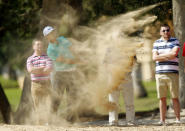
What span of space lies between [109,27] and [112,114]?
1.80 m

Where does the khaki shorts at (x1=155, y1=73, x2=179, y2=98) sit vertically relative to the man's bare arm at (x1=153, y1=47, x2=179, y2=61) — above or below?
below

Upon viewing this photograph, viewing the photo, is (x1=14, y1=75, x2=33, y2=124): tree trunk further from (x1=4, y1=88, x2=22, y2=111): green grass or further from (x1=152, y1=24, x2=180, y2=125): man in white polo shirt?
(x1=4, y1=88, x2=22, y2=111): green grass

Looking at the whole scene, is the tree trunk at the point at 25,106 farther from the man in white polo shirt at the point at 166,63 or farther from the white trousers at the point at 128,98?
the man in white polo shirt at the point at 166,63

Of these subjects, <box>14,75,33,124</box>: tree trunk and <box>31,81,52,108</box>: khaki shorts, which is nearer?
<box>31,81,52,108</box>: khaki shorts

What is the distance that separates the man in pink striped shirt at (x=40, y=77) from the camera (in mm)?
9312

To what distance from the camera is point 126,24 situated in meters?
9.17

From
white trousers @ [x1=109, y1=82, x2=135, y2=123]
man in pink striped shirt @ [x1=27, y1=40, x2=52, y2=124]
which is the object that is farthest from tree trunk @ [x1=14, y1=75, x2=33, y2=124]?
white trousers @ [x1=109, y1=82, x2=135, y2=123]

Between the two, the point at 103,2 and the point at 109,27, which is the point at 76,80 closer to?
the point at 109,27

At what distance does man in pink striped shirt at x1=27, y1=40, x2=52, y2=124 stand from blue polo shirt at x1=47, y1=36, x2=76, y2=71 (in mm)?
153

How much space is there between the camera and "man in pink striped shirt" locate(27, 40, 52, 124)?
9.31m

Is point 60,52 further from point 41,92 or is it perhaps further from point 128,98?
point 128,98

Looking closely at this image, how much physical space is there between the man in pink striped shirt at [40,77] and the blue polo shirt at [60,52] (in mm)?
153

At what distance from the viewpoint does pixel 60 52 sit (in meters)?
9.20

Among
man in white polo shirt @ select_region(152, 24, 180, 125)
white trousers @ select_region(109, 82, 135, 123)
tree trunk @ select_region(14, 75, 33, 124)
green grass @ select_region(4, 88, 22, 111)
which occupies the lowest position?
green grass @ select_region(4, 88, 22, 111)
